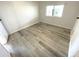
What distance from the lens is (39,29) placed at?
3316 millimetres

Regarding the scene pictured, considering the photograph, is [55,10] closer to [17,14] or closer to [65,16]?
[65,16]

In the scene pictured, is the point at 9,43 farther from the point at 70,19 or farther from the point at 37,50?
the point at 70,19

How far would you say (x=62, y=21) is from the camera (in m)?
3.36

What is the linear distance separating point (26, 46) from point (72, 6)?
110 inches

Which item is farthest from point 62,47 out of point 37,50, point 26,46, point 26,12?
point 26,12

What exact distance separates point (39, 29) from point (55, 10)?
1480 millimetres

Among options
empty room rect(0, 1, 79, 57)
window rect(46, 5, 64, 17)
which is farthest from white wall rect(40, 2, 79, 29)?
window rect(46, 5, 64, 17)

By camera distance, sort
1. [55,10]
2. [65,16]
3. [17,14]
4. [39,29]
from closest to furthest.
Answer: [17,14] → [65,16] → [39,29] → [55,10]

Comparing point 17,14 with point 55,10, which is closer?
point 17,14

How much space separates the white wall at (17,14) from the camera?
242cm

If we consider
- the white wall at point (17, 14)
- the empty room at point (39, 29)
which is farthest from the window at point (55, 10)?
the white wall at point (17, 14)

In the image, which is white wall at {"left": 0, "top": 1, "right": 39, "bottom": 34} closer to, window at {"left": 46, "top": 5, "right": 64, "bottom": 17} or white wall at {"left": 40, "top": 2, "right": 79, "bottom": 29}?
white wall at {"left": 40, "top": 2, "right": 79, "bottom": 29}

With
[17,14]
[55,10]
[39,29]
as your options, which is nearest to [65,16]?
[55,10]

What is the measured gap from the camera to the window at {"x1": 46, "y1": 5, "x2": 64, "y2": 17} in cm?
324
